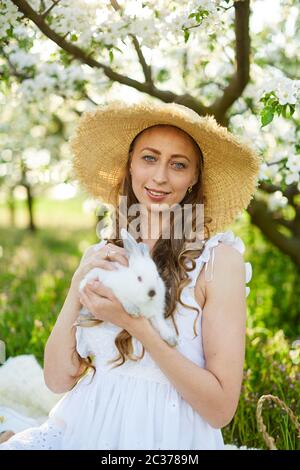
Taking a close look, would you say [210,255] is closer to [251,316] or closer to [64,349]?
[64,349]

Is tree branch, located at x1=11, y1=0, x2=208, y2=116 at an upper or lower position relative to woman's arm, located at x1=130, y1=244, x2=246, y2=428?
upper

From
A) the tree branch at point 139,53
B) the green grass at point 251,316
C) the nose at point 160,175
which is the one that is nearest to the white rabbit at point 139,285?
the nose at point 160,175

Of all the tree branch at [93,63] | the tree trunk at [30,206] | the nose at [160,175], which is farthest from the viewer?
the tree trunk at [30,206]

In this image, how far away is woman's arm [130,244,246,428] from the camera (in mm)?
→ 2279

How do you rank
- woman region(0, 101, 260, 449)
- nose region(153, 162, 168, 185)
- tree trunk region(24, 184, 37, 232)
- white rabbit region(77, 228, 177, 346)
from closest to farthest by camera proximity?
white rabbit region(77, 228, 177, 346) → woman region(0, 101, 260, 449) → nose region(153, 162, 168, 185) → tree trunk region(24, 184, 37, 232)

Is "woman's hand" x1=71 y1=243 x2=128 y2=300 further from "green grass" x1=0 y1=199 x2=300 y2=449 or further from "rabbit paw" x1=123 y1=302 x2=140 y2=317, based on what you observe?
"green grass" x1=0 y1=199 x2=300 y2=449

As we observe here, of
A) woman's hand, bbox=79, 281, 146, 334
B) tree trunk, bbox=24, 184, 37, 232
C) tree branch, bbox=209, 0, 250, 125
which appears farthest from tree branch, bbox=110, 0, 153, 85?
tree trunk, bbox=24, 184, 37, 232

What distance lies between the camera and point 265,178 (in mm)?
3928

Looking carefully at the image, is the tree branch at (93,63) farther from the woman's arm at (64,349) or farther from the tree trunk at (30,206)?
the tree trunk at (30,206)

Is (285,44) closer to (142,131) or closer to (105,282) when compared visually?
(142,131)

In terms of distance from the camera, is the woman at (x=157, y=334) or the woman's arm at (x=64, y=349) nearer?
the woman at (x=157, y=334)

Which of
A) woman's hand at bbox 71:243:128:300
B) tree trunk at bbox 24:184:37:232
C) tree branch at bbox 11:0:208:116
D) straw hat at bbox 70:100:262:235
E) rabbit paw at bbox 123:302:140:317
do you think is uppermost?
tree trunk at bbox 24:184:37:232

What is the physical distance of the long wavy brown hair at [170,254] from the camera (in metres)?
2.44

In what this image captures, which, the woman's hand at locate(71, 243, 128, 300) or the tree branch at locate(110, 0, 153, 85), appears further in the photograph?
the tree branch at locate(110, 0, 153, 85)
